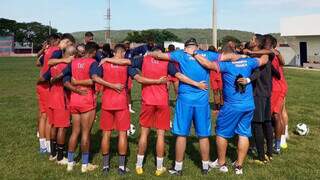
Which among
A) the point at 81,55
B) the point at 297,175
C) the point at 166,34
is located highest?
the point at 166,34

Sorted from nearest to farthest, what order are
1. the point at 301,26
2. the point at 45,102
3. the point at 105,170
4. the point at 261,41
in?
the point at 105,170 < the point at 261,41 < the point at 45,102 < the point at 301,26

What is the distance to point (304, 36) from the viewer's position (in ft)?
174

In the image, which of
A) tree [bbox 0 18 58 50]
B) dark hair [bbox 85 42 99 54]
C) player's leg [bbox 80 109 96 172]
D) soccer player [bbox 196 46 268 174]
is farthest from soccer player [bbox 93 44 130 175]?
tree [bbox 0 18 58 50]

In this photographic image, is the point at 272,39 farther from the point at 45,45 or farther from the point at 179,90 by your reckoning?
the point at 45,45

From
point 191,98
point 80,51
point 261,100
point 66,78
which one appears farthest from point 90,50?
point 261,100

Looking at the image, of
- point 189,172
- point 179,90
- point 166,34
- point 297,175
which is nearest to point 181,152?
point 189,172

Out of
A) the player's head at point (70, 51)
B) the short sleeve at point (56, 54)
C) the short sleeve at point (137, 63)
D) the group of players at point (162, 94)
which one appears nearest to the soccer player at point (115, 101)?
the group of players at point (162, 94)

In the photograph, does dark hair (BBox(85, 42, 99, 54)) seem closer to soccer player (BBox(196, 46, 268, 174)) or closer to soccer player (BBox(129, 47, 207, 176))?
soccer player (BBox(129, 47, 207, 176))

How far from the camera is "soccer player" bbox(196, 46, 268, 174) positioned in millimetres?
7184

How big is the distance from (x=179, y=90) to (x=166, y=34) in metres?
119

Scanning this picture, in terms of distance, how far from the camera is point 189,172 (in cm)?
747

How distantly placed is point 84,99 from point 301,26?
4876 centimetres

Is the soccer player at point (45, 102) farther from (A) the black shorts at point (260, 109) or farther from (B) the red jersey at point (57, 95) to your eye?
(A) the black shorts at point (260, 109)

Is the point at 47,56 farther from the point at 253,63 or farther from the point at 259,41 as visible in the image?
the point at 259,41
